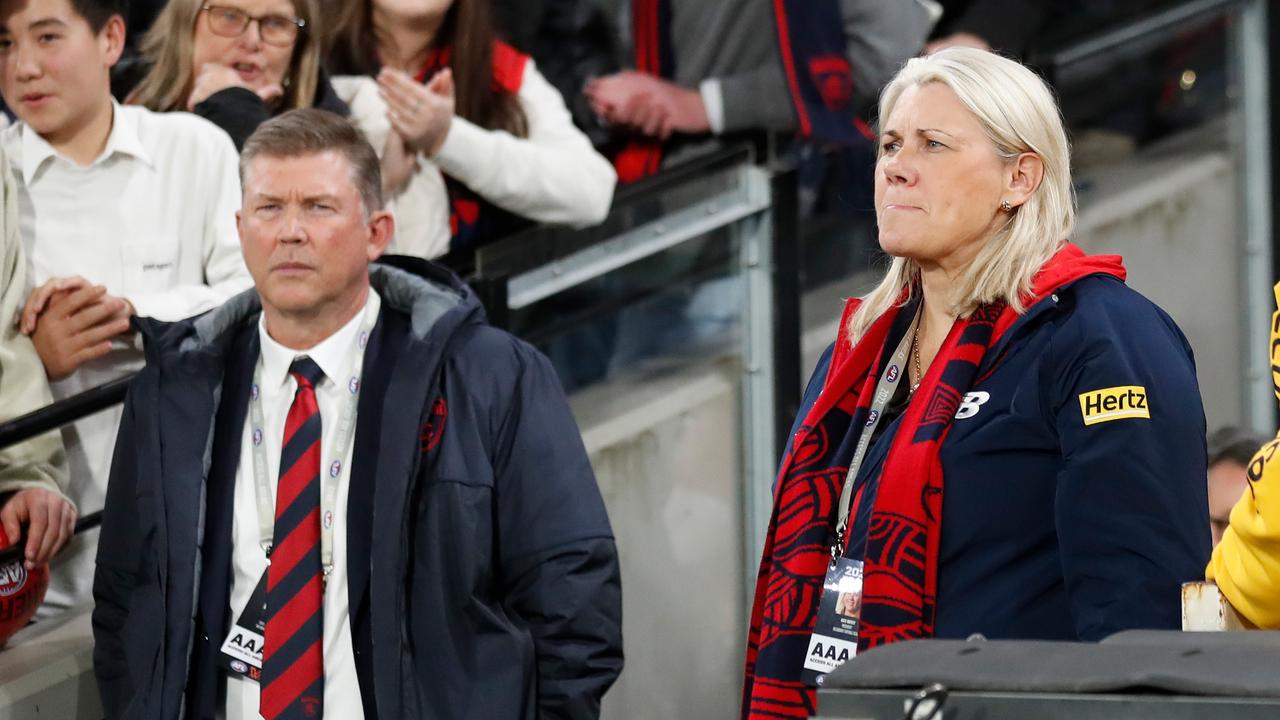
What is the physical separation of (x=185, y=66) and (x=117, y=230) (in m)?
0.54

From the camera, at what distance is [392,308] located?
3484 mm

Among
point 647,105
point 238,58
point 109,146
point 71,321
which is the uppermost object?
point 647,105

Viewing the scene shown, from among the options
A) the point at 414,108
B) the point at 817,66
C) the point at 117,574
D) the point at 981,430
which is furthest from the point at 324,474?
the point at 817,66

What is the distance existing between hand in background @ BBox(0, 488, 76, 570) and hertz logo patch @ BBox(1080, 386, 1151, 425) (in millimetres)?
1871

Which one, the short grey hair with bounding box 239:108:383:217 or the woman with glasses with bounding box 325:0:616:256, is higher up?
the woman with glasses with bounding box 325:0:616:256

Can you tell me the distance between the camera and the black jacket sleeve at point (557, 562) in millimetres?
3238

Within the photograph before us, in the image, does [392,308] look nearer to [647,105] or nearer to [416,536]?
[416,536]

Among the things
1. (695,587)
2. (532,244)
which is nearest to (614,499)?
(695,587)

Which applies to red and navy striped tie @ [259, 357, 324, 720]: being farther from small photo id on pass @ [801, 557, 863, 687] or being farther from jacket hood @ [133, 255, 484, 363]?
small photo id on pass @ [801, 557, 863, 687]

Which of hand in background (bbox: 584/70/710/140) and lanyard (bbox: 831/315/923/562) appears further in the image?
hand in background (bbox: 584/70/710/140)

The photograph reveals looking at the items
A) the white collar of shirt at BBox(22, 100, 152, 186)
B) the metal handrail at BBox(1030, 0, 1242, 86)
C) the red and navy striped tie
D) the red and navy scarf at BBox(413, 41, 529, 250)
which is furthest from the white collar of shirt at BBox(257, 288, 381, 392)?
the metal handrail at BBox(1030, 0, 1242, 86)

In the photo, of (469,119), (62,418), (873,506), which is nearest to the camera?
(873,506)

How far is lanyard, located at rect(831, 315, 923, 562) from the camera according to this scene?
107 inches

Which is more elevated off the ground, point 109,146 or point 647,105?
point 647,105
